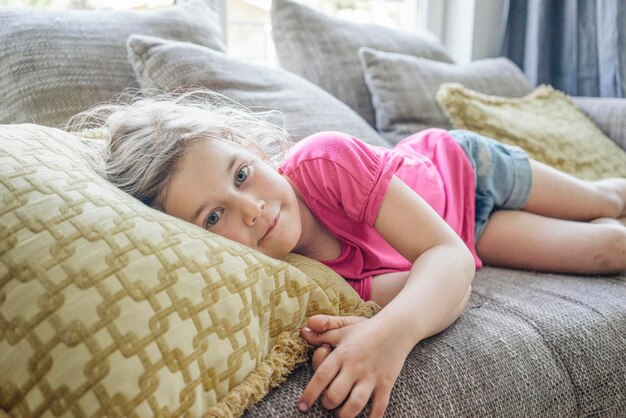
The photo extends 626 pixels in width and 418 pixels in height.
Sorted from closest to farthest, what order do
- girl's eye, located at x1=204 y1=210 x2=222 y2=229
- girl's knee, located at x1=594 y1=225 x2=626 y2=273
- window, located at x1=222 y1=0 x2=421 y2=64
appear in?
girl's eye, located at x1=204 y1=210 x2=222 y2=229, girl's knee, located at x1=594 y1=225 x2=626 y2=273, window, located at x1=222 y1=0 x2=421 y2=64

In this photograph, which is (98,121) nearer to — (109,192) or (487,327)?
(109,192)

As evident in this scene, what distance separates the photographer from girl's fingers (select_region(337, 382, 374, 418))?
66cm

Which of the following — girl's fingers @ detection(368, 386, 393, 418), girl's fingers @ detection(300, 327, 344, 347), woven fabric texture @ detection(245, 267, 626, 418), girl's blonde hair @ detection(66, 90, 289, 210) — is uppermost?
girl's blonde hair @ detection(66, 90, 289, 210)

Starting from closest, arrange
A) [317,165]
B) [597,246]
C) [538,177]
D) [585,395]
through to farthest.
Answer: [585,395] → [317,165] → [597,246] → [538,177]

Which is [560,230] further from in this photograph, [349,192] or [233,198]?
[233,198]

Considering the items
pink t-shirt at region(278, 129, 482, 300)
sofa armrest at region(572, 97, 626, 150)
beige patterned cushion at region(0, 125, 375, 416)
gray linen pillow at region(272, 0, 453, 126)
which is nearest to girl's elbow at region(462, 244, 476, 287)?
pink t-shirt at region(278, 129, 482, 300)

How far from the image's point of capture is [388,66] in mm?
1737

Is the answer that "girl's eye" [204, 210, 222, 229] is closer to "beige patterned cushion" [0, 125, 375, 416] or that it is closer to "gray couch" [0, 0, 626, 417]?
"beige patterned cushion" [0, 125, 375, 416]

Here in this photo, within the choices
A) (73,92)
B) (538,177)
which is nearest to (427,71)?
(538,177)

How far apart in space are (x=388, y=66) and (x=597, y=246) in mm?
823

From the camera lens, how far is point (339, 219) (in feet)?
3.41

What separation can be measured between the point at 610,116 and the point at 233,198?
4.76 feet

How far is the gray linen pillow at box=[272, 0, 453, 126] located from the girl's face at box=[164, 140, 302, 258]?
2.88 ft

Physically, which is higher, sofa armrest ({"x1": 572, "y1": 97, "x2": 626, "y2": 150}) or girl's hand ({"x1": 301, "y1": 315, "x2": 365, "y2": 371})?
girl's hand ({"x1": 301, "y1": 315, "x2": 365, "y2": 371})
